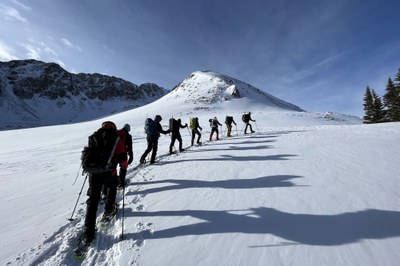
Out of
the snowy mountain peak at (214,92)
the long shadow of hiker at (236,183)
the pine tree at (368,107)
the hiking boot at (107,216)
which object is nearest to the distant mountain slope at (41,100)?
the snowy mountain peak at (214,92)

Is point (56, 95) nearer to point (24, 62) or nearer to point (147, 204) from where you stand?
point (24, 62)

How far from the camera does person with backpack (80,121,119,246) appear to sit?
4.29 m

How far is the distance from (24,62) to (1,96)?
2179 inches

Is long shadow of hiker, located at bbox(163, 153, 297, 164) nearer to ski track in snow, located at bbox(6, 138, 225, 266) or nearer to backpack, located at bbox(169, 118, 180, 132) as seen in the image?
backpack, located at bbox(169, 118, 180, 132)

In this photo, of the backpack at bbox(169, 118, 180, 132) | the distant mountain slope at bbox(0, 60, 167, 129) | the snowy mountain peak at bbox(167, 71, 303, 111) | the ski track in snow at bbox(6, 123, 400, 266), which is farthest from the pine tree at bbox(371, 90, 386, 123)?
the distant mountain slope at bbox(0, 60, 167, 129)

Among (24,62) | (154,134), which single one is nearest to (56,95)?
(24,62)

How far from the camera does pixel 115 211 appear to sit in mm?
5254

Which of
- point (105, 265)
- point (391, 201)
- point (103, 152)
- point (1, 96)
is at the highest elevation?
point (1, 96)

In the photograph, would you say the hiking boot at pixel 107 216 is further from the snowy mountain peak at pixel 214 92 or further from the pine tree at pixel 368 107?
the snowy mountain peak at pixel 214 92

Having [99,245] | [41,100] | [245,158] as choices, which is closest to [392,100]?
[245,158]

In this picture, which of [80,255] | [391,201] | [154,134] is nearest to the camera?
[80,255]

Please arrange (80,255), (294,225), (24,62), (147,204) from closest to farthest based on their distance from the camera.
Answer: (80,255) → (294,225) → (147,204) → (24,62)

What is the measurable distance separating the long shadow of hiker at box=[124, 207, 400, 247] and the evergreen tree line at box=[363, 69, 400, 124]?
4127 centimetres

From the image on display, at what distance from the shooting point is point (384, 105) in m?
39.4
